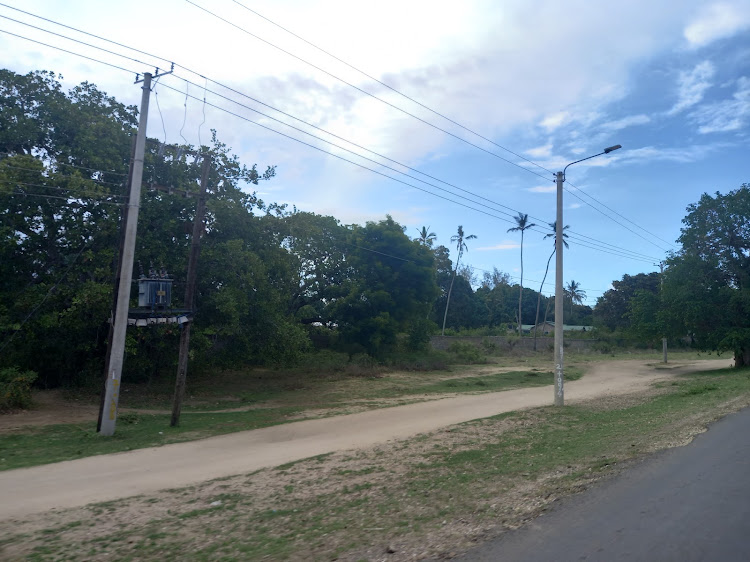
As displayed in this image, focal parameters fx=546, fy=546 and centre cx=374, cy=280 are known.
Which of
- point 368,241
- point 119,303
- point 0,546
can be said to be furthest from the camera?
point 368,241

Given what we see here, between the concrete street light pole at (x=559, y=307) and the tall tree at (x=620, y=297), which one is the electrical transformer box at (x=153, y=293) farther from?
the tall tree at (x=620, y=297)

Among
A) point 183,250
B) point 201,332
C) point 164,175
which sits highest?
point 164,175

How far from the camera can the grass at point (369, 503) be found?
5.68 m

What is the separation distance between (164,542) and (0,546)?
1.70 meters

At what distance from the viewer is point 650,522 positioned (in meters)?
5.75

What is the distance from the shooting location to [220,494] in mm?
7961

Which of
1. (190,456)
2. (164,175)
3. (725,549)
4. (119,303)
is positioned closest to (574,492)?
(725,549)

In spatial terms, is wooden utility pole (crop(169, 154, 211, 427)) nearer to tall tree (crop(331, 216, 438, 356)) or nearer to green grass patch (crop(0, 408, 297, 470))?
green grass patch (crop(0, 408, 297, 470))

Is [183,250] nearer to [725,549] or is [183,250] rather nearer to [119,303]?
[119,303]

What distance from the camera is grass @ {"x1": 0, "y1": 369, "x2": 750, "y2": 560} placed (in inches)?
223

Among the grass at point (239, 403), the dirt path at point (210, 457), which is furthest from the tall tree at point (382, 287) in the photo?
the dirt path at point (210, 457)

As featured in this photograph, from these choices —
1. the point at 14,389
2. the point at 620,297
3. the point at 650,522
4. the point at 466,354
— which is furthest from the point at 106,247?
the point at 620,297

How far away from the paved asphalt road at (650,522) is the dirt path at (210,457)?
18.7ft

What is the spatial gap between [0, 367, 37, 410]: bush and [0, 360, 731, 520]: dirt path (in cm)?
747
